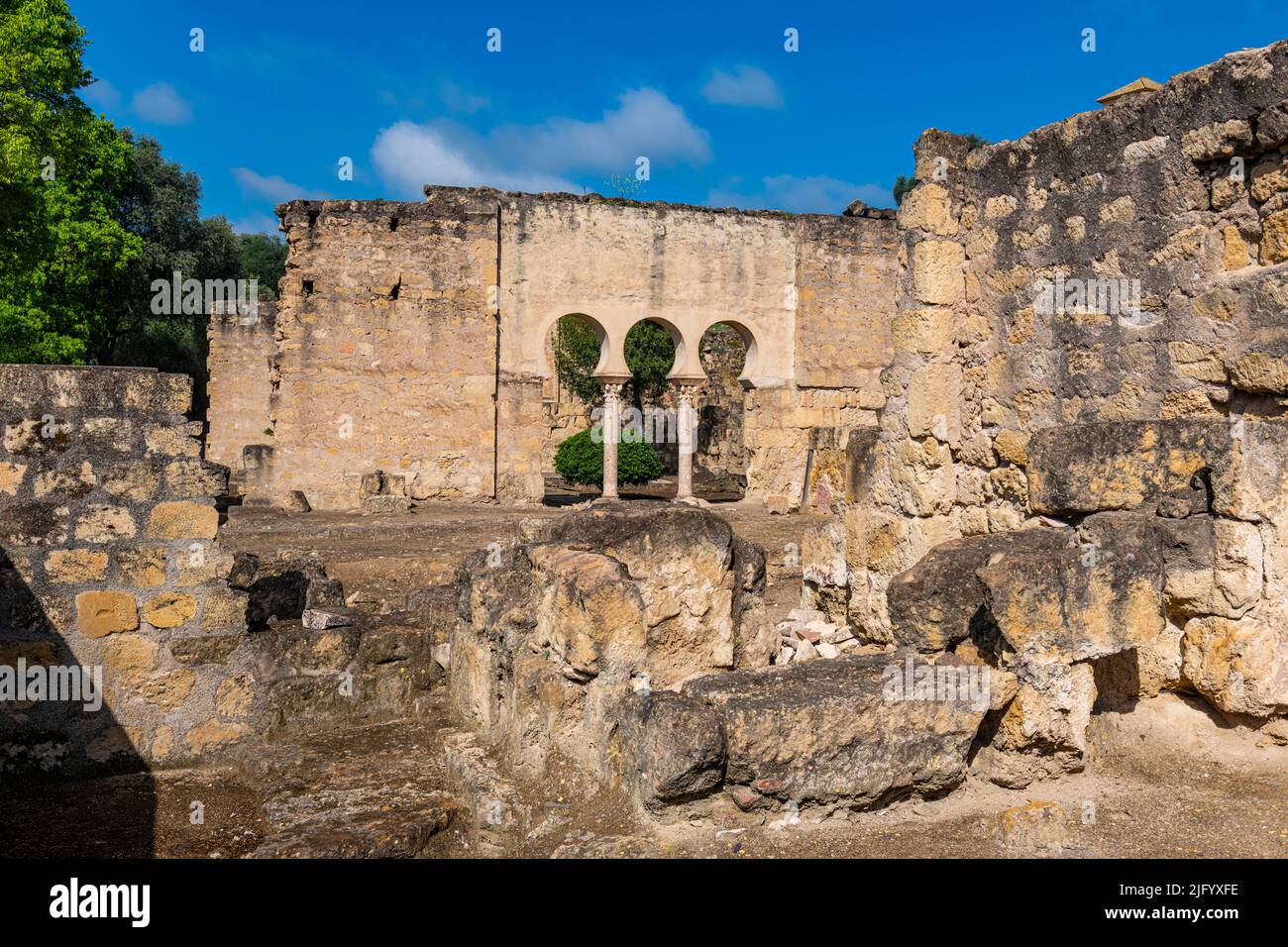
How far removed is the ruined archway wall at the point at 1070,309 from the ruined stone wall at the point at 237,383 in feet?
52.9

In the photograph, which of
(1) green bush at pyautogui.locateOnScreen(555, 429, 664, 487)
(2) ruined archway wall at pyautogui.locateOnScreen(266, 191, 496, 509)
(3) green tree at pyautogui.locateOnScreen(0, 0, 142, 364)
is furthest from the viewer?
(1) green bush at pyautogui.locateOnScreen(555, 429, 664, 487)

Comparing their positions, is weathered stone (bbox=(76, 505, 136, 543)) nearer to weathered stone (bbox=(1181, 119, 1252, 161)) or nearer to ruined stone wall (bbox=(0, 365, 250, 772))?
ruined stone wall (bbox=(0, 365, 250, 772))

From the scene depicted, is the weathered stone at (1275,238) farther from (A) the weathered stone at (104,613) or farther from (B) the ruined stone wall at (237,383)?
(B) the ruined stone wall at (237,383)

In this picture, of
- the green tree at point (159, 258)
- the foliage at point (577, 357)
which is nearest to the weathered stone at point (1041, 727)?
the foliage at point (577, 357)

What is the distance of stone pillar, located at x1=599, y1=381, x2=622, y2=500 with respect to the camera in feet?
49.0

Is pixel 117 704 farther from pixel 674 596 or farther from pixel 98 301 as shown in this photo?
pixel 98 301

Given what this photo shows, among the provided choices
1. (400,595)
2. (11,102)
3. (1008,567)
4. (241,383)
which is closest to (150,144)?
(241,383)

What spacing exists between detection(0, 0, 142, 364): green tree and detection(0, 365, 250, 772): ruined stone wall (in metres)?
11.7

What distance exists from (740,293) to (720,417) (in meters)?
10.1

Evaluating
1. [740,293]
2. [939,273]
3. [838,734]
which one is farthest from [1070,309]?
[740,293]

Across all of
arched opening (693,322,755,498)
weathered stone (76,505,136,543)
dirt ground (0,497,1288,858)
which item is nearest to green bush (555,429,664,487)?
arched opening (693,322,755,498)

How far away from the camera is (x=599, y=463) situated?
20.8 metres

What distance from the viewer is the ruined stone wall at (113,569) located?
172 inches

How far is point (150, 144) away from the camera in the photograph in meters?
28.9
